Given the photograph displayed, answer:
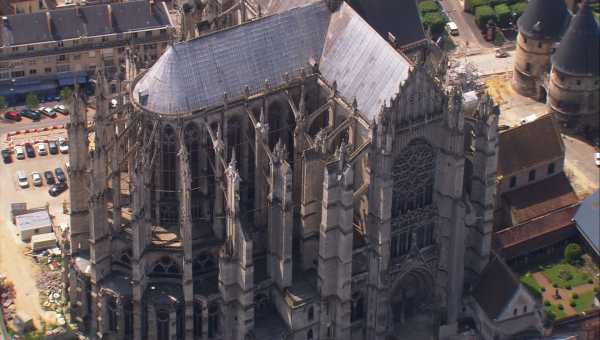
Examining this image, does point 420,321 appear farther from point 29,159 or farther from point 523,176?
point 29,159

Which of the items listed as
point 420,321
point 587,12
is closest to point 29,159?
point 420,321

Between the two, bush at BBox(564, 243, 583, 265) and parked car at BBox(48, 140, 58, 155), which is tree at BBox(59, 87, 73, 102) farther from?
bush at BBox(564, 243, 583, 265)

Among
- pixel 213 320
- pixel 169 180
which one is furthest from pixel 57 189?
pixel 213 320

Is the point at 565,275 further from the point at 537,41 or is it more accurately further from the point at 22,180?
the point at 22,180

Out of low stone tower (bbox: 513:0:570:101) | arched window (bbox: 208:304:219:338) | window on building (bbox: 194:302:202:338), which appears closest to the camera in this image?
window on building (bbox: 194:302:202:338)

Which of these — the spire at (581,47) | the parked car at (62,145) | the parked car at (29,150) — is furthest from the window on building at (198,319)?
the spire at (581,47)

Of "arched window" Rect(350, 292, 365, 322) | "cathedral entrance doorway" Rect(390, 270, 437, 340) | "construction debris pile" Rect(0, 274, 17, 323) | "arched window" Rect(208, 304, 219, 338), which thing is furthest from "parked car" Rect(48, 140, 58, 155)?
"cathedral entrance doorway" Rect(390, 270, 437, 340)
